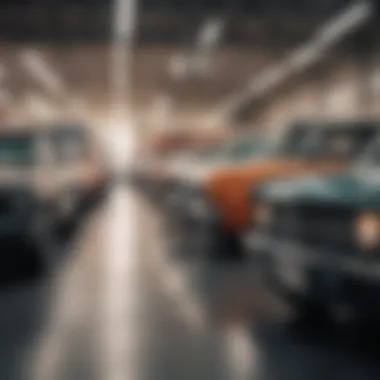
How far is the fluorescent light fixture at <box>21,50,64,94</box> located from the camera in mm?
26741

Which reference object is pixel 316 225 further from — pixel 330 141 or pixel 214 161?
pixel 214 161

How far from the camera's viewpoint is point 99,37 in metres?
20.1

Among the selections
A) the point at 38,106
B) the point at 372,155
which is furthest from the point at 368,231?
the point at 38,106

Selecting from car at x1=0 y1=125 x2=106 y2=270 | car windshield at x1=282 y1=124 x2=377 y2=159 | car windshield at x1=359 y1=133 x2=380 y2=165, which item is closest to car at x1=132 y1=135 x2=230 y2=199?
car at x1=0 y1=125 x2=106 y2=270

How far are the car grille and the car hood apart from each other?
0.22 ft

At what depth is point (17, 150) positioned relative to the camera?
37.6 ft

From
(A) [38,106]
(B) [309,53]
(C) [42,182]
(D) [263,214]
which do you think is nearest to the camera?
(D) [263,214]

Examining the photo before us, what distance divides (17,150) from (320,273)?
700cm

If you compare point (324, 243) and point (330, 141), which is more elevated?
point (330, 141)

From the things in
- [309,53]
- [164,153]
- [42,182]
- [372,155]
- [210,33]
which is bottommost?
[164,153]

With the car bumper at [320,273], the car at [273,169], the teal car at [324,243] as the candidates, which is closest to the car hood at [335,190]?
the teal car at [324,243]

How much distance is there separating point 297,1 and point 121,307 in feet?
38.7

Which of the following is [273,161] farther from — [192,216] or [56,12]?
[56,12]

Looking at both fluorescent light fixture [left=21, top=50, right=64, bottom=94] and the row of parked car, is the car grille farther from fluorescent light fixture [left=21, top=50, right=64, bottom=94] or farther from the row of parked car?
fluorescent light fixture [left=21, top=50, right=64, bottom=94]
